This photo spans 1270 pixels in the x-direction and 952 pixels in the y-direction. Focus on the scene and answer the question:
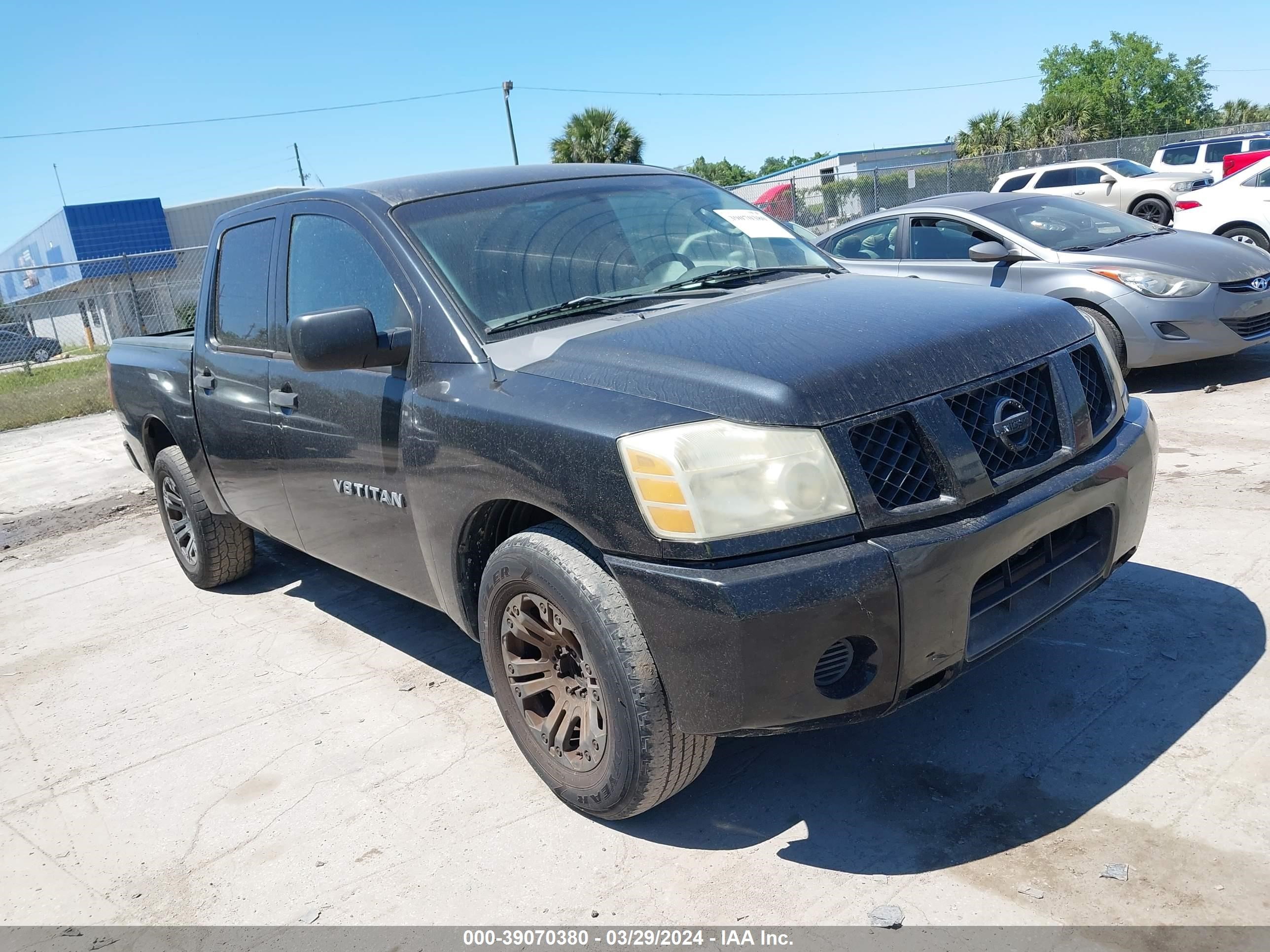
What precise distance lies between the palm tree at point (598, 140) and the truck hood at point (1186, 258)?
2630cm

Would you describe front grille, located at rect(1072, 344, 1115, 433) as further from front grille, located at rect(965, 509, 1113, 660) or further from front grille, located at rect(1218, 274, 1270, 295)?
front grille, located at rect(1218, 274, 1270, 295)

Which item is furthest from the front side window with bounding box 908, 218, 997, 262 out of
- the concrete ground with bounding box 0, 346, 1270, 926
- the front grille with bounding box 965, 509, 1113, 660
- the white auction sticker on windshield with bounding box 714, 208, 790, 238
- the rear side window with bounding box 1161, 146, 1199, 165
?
the rear side window with bounding box 1161, 146, 1199, 165

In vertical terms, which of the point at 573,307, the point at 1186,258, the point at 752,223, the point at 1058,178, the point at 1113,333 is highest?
the point at 752,223

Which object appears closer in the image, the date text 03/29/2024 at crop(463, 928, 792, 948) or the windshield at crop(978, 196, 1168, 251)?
the date text 03/29/2024 at crop(463, 928, 792, 948)

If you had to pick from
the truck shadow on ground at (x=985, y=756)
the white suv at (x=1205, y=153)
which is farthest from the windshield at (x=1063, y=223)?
the white suv at (x=1205, y=153)

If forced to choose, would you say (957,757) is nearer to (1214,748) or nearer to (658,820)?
(1214,748)

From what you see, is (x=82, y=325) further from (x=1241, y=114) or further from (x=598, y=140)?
(x=1241, y=114)

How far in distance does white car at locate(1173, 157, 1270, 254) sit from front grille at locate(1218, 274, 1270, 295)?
451 cm

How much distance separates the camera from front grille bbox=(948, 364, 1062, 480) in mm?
2553

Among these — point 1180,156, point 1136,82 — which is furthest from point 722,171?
point 1180,156

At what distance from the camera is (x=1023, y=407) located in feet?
8.83

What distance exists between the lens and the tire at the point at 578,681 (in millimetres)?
2520

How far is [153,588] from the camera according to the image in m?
5.74

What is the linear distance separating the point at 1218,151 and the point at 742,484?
85.3 feet
